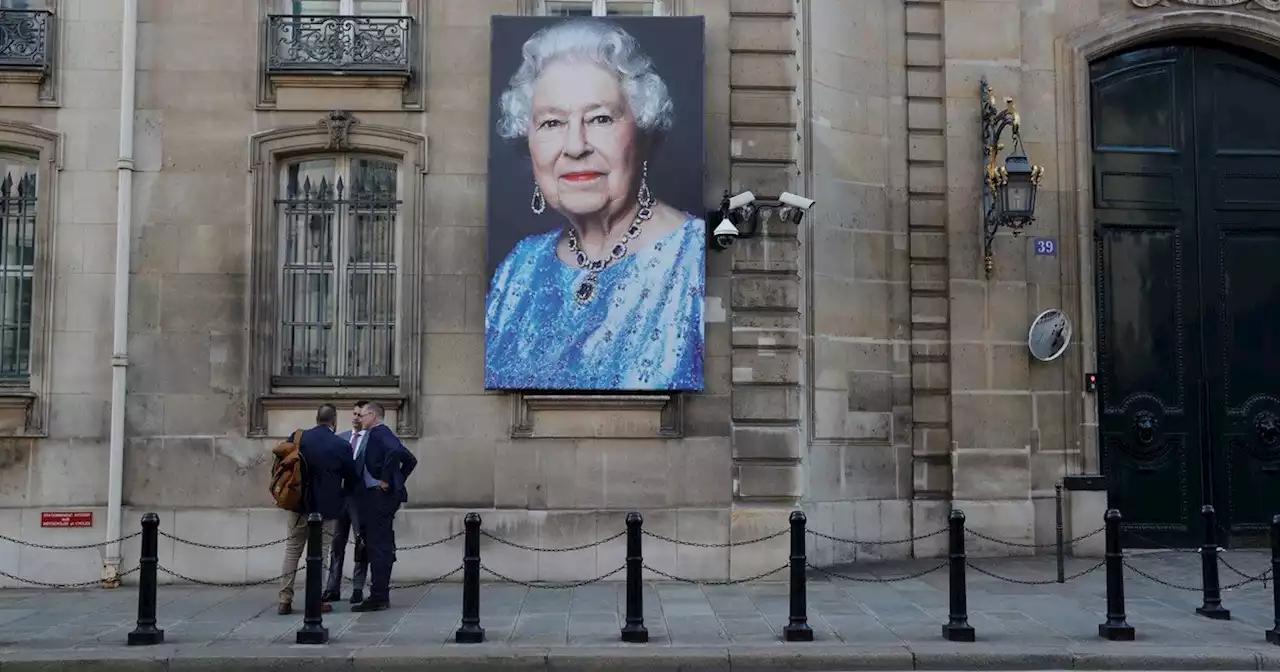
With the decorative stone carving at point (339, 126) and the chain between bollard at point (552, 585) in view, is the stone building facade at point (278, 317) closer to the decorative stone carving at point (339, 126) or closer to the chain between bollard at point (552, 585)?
the decorative stone carving at point (339, 126)

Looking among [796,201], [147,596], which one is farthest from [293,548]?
[796,201]

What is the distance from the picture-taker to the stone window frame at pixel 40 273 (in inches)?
495

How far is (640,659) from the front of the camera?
8.84 m

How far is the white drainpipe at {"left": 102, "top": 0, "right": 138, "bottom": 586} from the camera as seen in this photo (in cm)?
1237

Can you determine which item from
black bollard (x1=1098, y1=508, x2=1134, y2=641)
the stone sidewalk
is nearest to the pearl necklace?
the stone sidewalk

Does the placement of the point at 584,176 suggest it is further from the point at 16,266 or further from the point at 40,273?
the point at 16,266

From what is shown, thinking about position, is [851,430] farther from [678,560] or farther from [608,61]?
[608,61]

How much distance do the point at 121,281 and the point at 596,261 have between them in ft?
17.1

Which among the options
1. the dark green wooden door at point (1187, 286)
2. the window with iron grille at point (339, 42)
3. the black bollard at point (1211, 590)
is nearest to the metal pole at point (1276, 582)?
the black bollard at point (1211, 590)

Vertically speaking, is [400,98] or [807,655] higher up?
[400,98]

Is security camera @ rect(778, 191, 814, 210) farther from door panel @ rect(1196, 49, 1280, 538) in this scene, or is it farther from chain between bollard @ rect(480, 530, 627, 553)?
door panel @ rect(1196, 49, 1280, 538)

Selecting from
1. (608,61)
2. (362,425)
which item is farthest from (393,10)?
(362,425)

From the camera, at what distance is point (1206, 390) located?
14953mm

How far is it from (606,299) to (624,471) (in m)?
1.90
